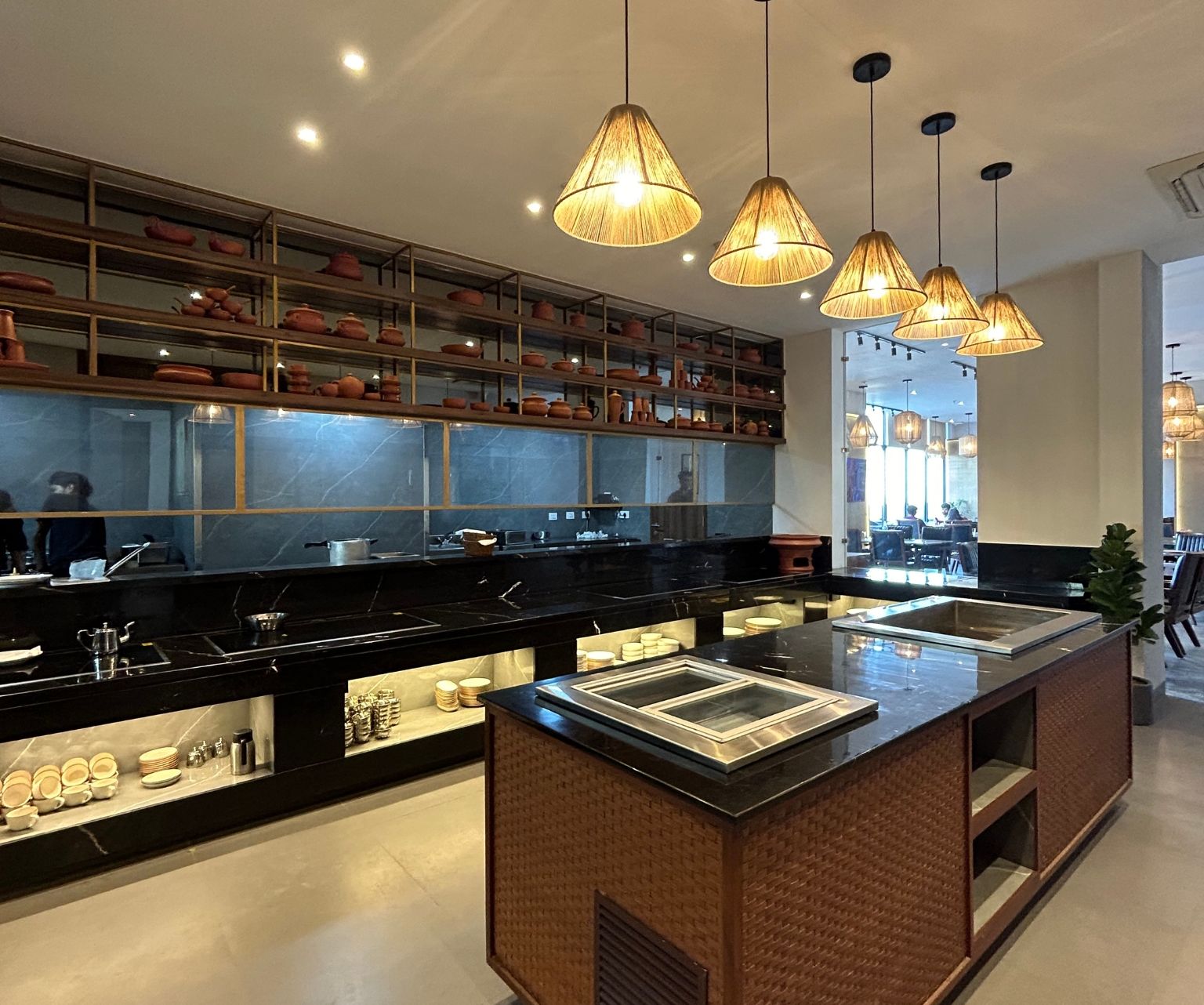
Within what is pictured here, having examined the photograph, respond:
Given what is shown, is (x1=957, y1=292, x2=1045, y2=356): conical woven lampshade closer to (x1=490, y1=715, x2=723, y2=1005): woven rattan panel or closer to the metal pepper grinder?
(x1=490, y1=715, x2=723, y2=1005): woven rattan panel

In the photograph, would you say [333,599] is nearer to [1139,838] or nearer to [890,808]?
[890,808]

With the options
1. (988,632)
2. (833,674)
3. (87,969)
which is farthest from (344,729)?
(988,632)

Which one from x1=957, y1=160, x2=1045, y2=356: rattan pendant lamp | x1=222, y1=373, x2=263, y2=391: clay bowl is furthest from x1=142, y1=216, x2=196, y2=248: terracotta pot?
x1=957, y1=160, x2=1045, y2=356: rattan pendant lamp

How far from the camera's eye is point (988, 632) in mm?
2979

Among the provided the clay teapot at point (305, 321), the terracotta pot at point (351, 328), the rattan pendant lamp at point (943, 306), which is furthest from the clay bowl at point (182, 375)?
the rattan pendant lamp at point (943, 306)

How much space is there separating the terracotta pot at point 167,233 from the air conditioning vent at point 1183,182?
14.6 ft

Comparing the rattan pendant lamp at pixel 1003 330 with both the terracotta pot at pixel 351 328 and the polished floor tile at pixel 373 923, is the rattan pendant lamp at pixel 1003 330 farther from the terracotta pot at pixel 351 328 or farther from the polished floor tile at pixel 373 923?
the terracotta pot at pixel 351 328

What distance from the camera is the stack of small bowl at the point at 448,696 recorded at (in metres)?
3.65

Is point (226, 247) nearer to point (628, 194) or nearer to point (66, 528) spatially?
point (66, 528)

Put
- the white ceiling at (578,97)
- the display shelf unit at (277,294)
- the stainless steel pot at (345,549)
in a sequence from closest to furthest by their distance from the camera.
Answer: the white ceiling at (578,97), the display shelf unit at (277,294), the stainless steel pot at (345,549)

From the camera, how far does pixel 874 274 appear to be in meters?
2.12

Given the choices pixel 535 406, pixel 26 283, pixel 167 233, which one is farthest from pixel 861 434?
pixel 26 283

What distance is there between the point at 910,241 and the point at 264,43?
3380mm

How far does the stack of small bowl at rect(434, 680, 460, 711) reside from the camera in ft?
12.0
